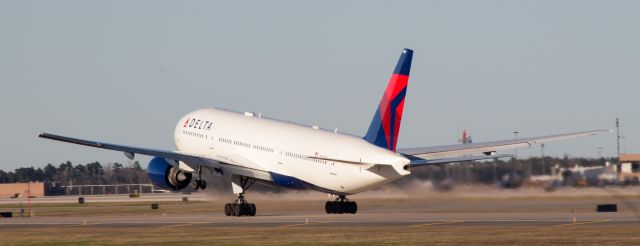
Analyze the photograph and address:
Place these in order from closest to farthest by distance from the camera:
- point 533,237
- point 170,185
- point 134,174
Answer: point 533,237
point 170,185
point 134,174

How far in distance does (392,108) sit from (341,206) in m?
7.83

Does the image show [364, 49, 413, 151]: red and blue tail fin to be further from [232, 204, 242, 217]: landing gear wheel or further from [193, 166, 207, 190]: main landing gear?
[193, 166, 207, 190]: main landing gear

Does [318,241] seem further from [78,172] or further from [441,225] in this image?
[78,172]

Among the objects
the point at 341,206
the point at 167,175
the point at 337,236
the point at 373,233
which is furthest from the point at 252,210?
the point at 337,236

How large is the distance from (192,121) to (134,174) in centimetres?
5916

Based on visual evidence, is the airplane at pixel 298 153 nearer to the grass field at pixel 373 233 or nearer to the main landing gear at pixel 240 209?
the main landing gear at pixel 240 209

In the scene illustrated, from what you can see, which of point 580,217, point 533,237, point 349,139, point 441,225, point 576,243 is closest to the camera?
point 576,243

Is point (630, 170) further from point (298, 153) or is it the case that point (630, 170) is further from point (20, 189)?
point (20, 189)

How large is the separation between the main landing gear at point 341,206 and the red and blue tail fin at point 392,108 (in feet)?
19.4

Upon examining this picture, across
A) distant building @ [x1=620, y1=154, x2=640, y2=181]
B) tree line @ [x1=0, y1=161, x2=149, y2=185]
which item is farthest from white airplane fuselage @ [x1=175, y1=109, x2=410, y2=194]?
tree line @ [x1=0, y1=161, x2=149, y2=185]

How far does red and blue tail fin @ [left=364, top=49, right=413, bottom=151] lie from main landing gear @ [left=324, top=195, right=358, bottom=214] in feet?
19.4

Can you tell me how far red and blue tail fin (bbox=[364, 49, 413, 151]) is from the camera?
180 feet

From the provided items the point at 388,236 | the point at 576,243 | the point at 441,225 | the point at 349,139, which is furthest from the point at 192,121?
the point at 576,243

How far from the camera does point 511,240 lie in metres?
38.2
